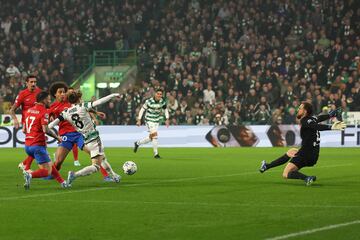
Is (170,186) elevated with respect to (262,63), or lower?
lower

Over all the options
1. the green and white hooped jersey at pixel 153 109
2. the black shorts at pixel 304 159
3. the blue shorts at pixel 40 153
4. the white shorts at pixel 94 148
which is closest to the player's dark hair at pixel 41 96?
the blue shorts at pixel 40 153

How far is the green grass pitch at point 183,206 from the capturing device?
31.6 ft

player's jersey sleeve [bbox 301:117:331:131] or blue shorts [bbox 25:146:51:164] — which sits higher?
player's jersey sleeve [bbox 301:117:331:131]

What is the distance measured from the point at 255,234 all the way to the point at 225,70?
96.9 feet

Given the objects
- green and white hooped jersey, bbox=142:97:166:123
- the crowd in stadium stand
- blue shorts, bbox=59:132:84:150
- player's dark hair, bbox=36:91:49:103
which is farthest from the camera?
the crowd in stadium stand

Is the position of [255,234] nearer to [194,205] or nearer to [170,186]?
[194,205]

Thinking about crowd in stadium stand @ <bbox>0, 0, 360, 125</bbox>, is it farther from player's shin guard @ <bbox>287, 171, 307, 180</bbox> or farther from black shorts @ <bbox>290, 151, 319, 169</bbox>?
player's shin guard @ <bbox>287, 171, 307, 180</bbox>

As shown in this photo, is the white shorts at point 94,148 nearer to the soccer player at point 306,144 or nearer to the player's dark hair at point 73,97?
the player's dark hair at point 73,97

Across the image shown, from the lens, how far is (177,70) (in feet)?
129

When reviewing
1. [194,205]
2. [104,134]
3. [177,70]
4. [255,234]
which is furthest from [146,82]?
[255,234]

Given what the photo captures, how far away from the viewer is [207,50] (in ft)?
130

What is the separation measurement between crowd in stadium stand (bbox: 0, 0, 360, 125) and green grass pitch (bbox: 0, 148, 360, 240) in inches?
643

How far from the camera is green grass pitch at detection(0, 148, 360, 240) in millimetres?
9633

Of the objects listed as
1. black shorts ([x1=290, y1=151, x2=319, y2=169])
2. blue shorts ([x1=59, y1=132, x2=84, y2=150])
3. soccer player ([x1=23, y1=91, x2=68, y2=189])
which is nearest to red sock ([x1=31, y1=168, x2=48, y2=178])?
soccer player ([x1=23, y1=91, x2=68, y2=189])
